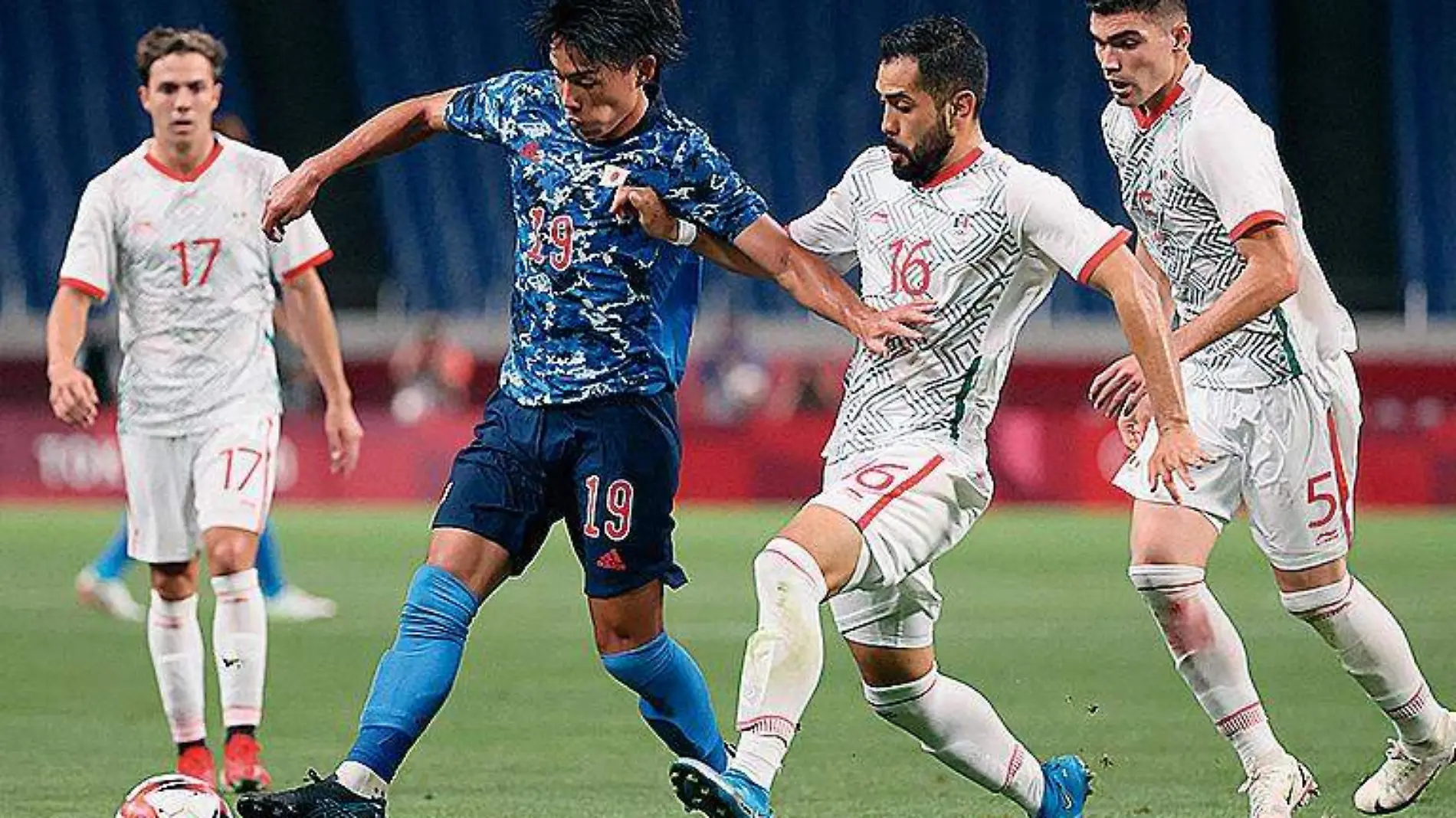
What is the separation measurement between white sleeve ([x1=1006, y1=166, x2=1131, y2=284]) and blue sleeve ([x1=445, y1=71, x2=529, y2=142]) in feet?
4.31

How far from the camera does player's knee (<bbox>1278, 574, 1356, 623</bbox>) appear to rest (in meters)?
7.19

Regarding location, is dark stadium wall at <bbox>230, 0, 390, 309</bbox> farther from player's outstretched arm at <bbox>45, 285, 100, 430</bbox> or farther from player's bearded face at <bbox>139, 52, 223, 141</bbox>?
player's outstretched arm at <bbox>45, 285, 100, 430</bbox>

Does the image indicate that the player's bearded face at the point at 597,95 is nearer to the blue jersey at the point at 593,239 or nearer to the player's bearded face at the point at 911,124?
the blue jersey at the point at 593,239

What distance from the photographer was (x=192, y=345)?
27.3 ft

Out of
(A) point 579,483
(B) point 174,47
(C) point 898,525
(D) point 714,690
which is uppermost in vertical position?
(B) point 174,47

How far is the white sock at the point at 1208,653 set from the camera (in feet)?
22.9

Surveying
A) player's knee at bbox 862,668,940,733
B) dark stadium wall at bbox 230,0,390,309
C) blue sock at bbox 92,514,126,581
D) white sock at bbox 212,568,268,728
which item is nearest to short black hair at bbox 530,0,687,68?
player's knee at bbox 862,668,940,733

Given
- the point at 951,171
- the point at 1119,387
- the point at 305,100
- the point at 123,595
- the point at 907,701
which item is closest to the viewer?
the point at 951,171

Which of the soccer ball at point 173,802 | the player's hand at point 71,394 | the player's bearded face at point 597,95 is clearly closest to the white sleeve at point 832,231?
the player's bearded face at point 597,95

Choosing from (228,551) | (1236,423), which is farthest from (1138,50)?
(228,551)

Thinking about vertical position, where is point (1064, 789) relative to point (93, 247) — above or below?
below

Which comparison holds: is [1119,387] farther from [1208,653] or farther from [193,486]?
[193,486]

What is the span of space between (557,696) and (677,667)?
349 cm

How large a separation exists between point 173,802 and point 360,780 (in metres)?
0.48
